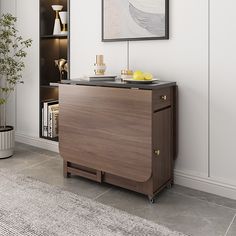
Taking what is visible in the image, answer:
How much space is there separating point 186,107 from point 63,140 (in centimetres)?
108

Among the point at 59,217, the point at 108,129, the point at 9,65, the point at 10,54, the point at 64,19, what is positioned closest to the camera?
the point at 59,217

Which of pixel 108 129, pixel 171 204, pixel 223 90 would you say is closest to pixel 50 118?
pixel 108 129

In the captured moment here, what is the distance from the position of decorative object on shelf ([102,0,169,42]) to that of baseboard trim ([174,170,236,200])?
1145mm

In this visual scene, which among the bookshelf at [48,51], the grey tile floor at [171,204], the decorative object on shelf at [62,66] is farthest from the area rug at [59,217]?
the decorative object on shelf at [62,66]

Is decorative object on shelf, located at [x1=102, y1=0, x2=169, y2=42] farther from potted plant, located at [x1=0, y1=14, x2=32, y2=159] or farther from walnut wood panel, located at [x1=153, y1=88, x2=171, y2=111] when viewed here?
potted plant, located at [x1=0, y1=14, x2=32, y2=159]

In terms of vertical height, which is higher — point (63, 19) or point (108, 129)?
point (63, 19)

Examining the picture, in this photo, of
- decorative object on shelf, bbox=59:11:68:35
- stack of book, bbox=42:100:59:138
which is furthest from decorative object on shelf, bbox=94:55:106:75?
stack of book, bbox=42:100:59:138

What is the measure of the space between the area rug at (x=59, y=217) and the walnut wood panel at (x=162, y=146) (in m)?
0.41

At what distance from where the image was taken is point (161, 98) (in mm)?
2252

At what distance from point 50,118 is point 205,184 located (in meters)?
1.85

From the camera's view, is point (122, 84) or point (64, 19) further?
point (64, 19)

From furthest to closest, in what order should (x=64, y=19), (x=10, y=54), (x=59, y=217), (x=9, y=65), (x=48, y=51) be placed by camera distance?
(x=10, y=54)
(x=48, y=51)
(x=9, y=65)
(x=64, y=19)
(x=59, y=217)

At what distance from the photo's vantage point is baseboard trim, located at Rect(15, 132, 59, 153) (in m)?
3.52

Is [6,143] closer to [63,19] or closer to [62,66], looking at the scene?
[62,66]
